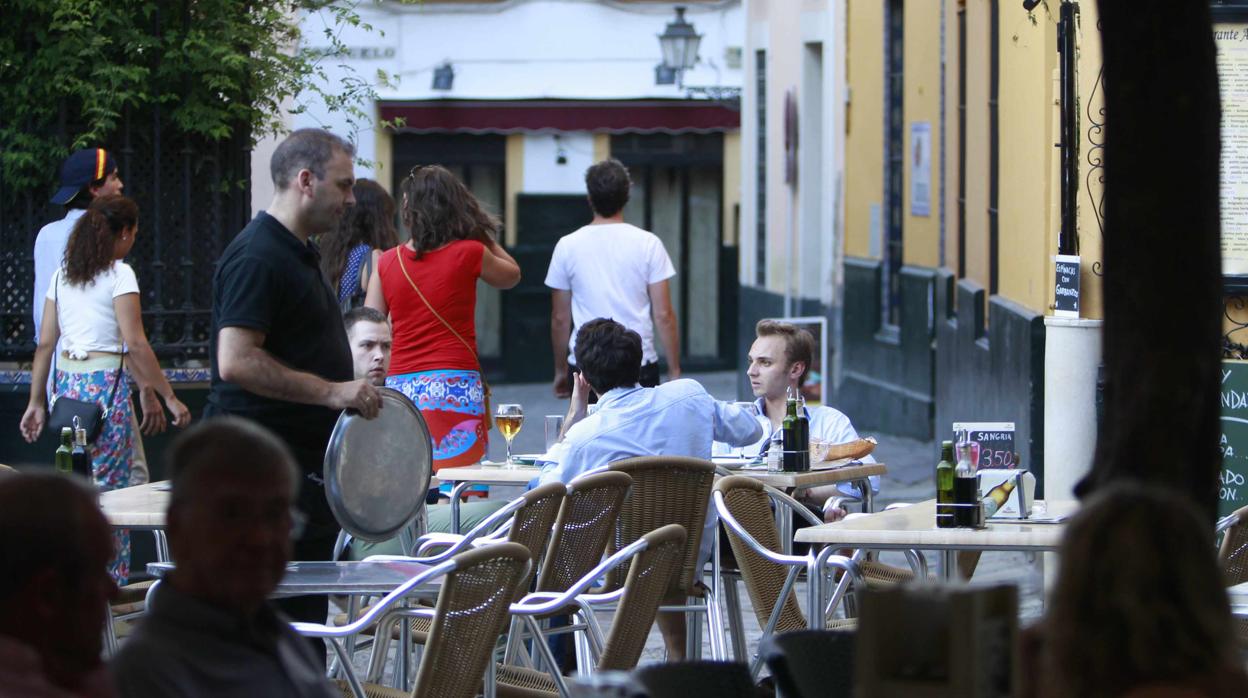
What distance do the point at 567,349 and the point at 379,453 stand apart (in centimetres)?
407

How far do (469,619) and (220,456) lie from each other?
5.53 feet

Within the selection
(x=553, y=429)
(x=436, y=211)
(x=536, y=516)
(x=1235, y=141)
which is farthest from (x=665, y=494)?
(x=1235, y=141)

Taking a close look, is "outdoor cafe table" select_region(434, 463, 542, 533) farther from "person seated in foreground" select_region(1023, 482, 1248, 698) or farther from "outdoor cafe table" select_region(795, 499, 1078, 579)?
"person seated in foreground" select_region(1023, 482, 1248, 698)

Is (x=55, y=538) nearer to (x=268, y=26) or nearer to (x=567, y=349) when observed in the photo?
(x=567, y=349)

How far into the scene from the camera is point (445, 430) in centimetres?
796

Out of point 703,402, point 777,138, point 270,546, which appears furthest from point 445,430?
point 777,138

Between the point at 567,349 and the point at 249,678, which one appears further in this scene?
the point at 567,349

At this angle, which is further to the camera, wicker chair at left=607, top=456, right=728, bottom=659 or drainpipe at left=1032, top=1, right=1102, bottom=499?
drainpipe at left=1032, top=1, right=1102, bottom=499

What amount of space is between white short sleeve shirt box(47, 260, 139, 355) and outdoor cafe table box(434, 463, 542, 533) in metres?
1.56

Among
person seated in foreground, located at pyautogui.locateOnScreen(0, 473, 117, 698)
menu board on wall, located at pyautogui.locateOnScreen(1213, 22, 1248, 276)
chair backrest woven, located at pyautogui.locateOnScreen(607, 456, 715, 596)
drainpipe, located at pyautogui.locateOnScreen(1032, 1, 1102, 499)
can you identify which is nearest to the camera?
person seated in foreground, located at pyautogui.locateOnScreen(0, 473, 117, 698)

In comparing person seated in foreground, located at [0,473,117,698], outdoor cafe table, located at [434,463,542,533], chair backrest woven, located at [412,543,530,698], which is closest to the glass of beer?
outdoor cafe table, located at [434,463,542,533]

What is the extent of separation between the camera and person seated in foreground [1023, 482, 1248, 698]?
243 cm

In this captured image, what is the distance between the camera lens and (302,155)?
562 centimetres

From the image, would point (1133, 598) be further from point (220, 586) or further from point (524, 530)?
point (524, 530)
